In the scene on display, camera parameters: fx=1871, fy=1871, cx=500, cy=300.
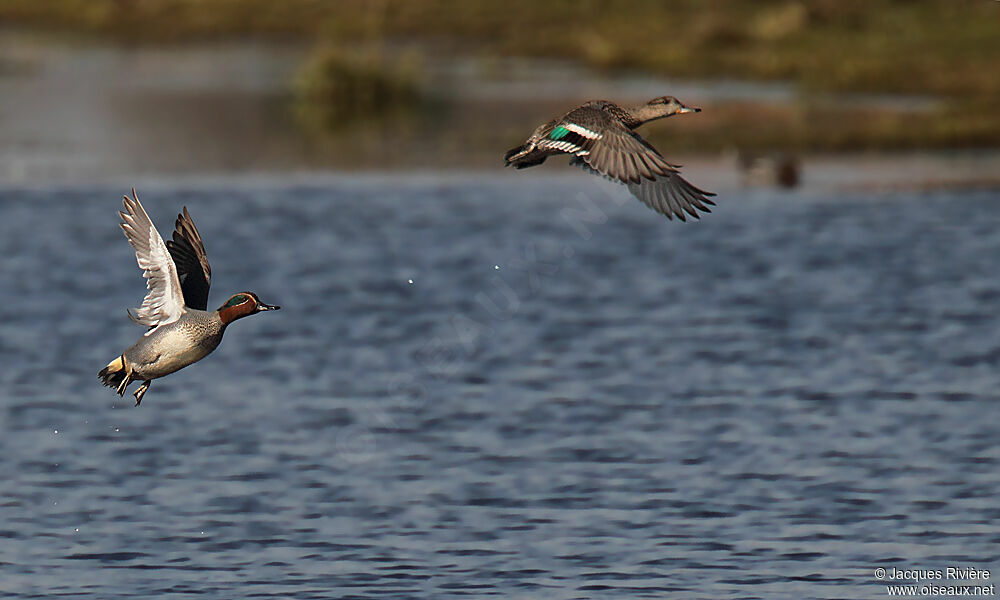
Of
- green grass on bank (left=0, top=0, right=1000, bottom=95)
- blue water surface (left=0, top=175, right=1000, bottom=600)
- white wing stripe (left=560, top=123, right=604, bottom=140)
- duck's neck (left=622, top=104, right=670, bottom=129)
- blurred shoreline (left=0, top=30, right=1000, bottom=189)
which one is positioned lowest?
blue water surface (left=0, top=175, right=1000, bottom=600)

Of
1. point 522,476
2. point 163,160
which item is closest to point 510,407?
point 522,476

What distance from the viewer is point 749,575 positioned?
15289mm

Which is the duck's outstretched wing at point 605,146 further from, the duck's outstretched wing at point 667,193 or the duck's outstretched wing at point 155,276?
the duck's outstretched wing at point 155,276

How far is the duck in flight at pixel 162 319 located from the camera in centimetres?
1094

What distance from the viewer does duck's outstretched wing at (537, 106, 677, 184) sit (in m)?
11.0

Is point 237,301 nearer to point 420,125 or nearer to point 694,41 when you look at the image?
point 420,125

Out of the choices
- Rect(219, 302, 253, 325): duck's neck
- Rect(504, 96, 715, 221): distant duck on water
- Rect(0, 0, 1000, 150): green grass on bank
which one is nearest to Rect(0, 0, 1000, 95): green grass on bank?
Rect(0, 0, 1000, 150): green grass on bank

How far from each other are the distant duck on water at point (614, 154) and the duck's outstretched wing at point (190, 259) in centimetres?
214

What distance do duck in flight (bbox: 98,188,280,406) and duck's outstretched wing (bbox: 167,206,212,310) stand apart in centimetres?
46

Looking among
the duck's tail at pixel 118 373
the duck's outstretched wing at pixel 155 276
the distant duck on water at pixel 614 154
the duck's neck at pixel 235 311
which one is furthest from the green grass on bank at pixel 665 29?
the duck's tail at pixel 118 373

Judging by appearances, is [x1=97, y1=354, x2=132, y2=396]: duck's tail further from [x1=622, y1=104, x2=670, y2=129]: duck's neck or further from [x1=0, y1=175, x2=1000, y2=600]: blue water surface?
[x1=0, y1=175, x2=1000, y2=600]: blue water surface

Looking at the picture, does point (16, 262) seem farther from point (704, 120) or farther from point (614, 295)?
point (704, 120)

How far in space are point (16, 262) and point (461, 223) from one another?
25.7 ft

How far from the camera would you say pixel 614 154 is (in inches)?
443
